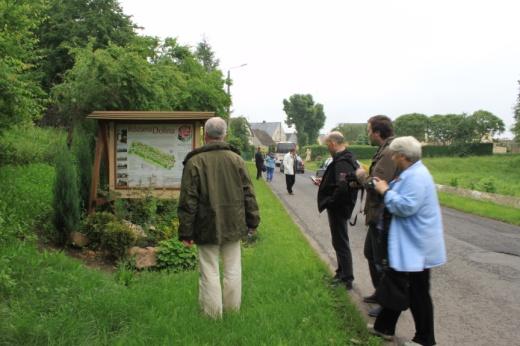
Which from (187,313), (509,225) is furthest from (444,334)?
(509,225)

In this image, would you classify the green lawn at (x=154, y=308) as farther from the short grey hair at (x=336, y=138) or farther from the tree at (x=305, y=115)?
the tree at (x=305, y=115)

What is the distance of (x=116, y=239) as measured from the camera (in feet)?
21.7

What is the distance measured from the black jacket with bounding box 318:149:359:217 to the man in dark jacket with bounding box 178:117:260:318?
3.92 feet

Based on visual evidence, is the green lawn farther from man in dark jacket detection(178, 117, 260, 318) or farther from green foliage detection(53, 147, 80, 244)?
green foliage detection(53, 147, 80, 244)

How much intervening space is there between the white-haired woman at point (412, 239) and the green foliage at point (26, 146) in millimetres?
7785

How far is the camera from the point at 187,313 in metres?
4.56

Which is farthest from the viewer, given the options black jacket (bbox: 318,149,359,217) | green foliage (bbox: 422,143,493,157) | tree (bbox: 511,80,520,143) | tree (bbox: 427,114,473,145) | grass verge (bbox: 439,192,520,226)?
tree (bbox: 427,114,473,145)

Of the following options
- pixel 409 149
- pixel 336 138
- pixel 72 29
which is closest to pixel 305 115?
pixel 72 29

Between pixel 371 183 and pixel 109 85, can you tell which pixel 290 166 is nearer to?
pixel 109 85

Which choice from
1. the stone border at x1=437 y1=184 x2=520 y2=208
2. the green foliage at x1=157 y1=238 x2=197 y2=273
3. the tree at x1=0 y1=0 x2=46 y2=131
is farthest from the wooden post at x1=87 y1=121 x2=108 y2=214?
the stone border at x1=437 y1=184 x2=520 y2=208

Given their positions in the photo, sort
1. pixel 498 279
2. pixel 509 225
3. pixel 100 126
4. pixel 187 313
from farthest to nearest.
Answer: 1. pixel 509 225
2. pixel 100 126
3. pixel 498 279
4. pixel 187 313

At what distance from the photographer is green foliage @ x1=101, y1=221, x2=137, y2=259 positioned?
6594 mm

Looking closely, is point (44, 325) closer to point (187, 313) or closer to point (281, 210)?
point (187, 313)

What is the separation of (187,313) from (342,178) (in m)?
2.23
